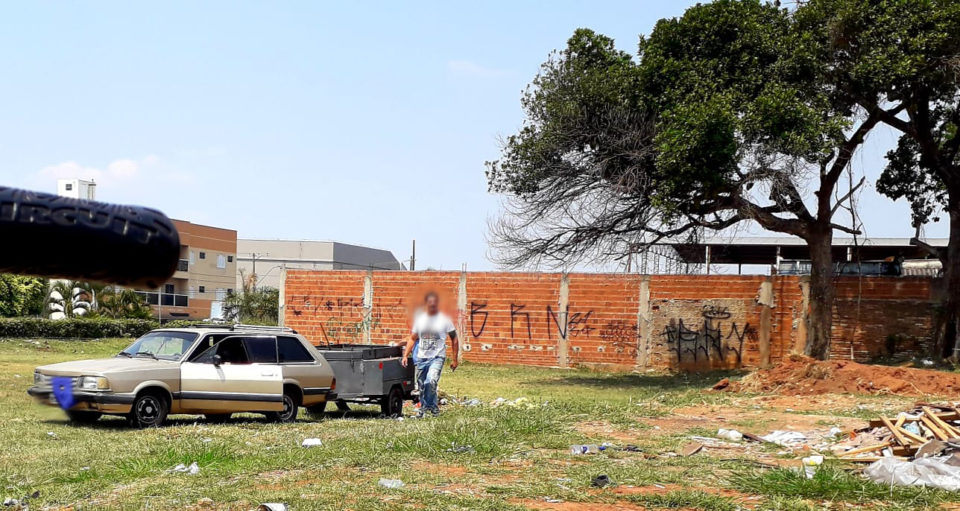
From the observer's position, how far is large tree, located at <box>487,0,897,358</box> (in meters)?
21.1

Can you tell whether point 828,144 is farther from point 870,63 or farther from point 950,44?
point 950,44

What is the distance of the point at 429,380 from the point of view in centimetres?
1495

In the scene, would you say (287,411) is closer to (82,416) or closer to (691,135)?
(82,416)

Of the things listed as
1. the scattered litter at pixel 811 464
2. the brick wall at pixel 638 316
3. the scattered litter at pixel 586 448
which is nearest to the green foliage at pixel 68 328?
the brick wall at pixel 638 316

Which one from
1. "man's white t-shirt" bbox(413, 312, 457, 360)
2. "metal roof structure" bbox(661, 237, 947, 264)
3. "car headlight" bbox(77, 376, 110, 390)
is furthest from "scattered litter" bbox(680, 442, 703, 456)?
"metal roof structure" bbox(661, 237, 947, 264)

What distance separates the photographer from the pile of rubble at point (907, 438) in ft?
29.9

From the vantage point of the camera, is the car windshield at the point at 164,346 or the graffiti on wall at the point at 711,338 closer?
the car windshield at the point at 164,346

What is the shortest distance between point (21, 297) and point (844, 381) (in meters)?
26.7

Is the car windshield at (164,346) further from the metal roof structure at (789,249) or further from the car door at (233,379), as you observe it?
the metal roof structure at (789,249)

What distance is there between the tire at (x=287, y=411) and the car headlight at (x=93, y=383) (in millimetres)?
2482

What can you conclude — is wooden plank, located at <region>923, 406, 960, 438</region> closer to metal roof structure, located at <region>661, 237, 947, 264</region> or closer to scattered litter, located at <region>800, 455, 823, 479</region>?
scattered litter, located at <region>800, 455, 823, 479</region>

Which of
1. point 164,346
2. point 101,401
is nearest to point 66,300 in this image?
point 164,346

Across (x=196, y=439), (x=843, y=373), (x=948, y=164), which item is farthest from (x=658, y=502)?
(x=948, y=164)

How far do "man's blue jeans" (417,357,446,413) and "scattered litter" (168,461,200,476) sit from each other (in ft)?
19.9
